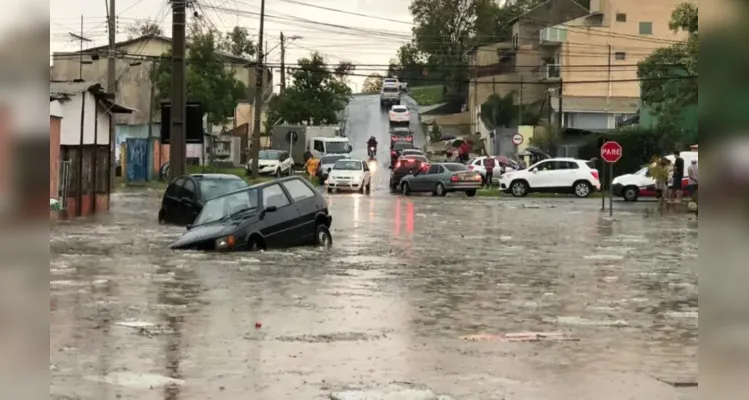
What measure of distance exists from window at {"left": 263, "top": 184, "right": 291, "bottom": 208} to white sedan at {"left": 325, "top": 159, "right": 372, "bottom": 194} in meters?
26.0

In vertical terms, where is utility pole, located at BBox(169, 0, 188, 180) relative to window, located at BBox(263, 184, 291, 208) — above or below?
above

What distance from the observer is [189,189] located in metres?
27.8

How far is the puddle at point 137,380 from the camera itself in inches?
341

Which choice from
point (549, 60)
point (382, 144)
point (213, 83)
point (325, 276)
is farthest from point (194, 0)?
point (549, 60)

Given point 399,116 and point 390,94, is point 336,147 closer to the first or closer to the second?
point 399,116

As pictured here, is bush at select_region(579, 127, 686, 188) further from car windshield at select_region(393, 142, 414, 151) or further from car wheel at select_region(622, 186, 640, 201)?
→ car windshield at select_region(393, 142, 414, 151)

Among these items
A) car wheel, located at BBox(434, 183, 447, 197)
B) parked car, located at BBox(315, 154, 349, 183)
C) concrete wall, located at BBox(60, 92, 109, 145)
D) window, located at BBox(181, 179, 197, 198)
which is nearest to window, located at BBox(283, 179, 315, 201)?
window, located at BBox(181, 179, 197, 198)

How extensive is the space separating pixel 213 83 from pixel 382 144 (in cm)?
1415

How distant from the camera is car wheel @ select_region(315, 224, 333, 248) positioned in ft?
69.8

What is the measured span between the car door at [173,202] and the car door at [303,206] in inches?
298

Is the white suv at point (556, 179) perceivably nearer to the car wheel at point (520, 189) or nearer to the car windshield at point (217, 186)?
the car wheel at point (520, 189)

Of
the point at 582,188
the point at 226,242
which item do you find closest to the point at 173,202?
the point at 226,242

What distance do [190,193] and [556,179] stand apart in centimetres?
2270

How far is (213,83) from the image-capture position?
70.8m
